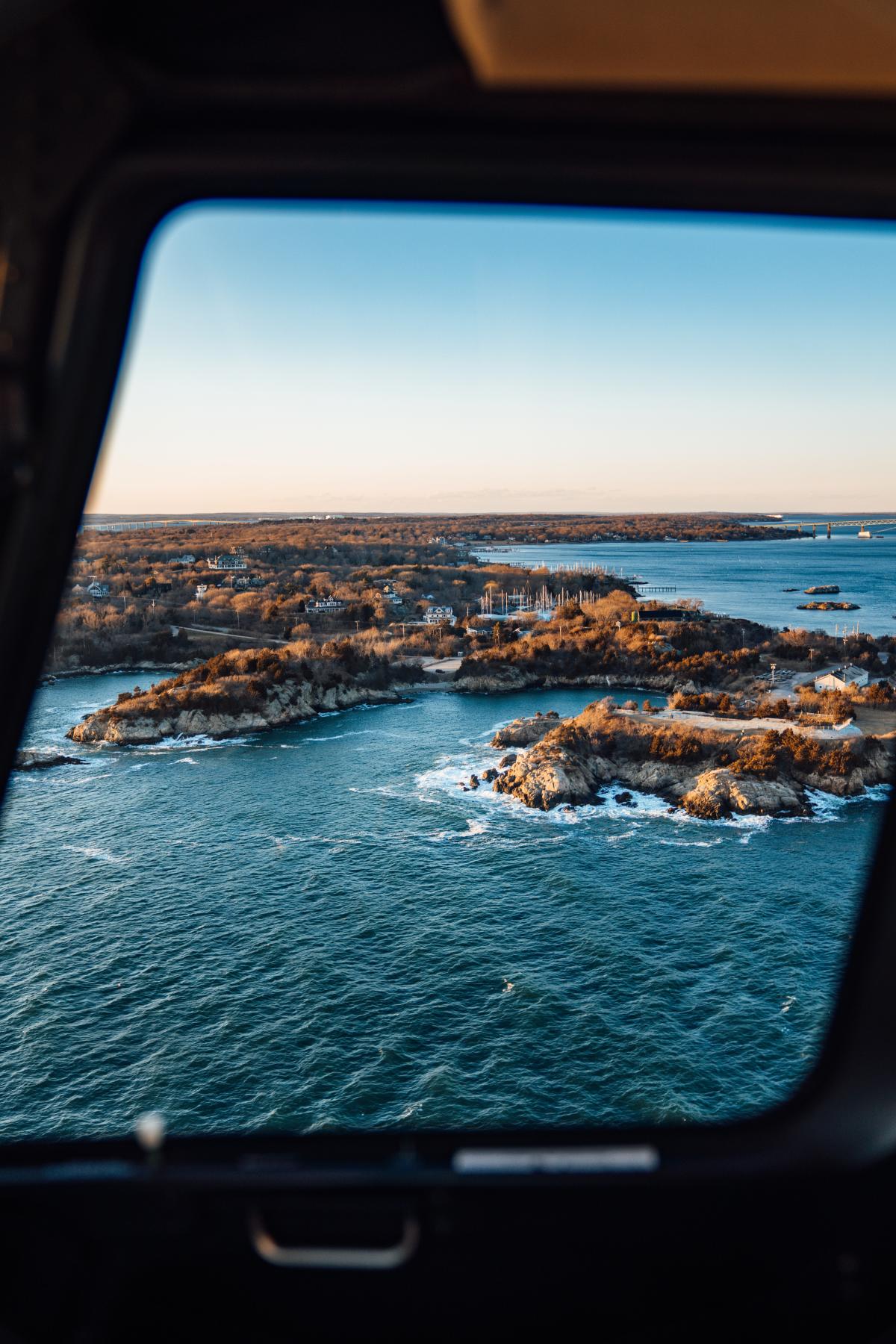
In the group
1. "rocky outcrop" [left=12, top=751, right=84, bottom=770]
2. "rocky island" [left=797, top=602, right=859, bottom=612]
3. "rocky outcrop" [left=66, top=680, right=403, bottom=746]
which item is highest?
"rocky island" [left=797, top=602, right=859, bottom=612]

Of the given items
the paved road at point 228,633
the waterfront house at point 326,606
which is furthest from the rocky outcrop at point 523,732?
the paved road at point 228,633

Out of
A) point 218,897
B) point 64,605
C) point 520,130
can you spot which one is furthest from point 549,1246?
point 218,897

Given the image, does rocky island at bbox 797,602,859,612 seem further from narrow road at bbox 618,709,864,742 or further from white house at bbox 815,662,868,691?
narrow road at bbox 618,709,864,742

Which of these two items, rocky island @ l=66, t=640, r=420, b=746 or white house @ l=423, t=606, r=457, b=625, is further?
→ white house @ l=423, t=606, r=457, b=625

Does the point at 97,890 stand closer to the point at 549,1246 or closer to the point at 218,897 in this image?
the point at 218,897

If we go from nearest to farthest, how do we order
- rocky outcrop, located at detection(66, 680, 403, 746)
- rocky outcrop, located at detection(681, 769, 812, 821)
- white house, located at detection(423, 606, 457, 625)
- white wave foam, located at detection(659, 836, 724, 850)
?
white wave foam, located at detection(659, 836, 724, 850) → rocky outcrop, located at detection(681, 769, 812, 821) → rocky outcrop, located at detection(66, 680, 403, 746) → white house, located at detection(423, 606, 457, 625)

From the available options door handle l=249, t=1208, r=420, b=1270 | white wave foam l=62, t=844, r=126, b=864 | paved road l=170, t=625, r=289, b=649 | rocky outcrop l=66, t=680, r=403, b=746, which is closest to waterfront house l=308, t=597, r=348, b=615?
paved road l=170, t=625, r=289, b=649
